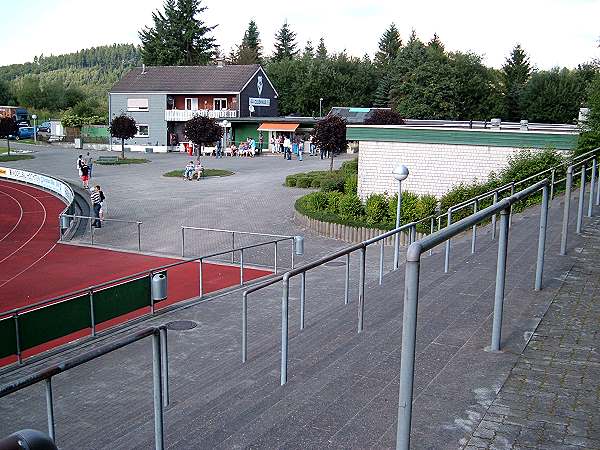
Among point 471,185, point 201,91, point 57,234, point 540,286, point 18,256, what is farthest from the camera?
point 201,91

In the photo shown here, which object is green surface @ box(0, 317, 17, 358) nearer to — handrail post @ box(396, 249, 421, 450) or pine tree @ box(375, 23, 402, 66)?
handrail post @ box(396, 249, 421, 450)

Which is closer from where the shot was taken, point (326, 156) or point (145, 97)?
point (326, 156)

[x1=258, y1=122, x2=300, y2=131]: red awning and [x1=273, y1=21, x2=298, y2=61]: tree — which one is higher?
[x1=273, y1=21, x2=298, y2=61]: tree

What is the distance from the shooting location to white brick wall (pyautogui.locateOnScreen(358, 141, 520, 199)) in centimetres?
2175

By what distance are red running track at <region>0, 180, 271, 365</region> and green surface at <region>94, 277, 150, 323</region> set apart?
45cm

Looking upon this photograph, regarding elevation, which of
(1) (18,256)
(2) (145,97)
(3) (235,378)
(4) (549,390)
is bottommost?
(1) (18,256)

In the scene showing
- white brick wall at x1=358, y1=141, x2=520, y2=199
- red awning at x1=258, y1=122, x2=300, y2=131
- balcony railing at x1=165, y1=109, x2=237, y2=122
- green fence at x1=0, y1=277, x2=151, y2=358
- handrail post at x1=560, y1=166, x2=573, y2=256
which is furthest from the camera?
balcony railing at x1=165, y1=109, x2=237, y2=122

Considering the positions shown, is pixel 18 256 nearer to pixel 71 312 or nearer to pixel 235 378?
pixel 71 312

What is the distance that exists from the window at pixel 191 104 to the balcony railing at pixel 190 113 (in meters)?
0.77

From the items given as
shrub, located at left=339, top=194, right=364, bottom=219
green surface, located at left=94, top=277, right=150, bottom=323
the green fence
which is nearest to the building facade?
shrub, located at left=339, top=194, right=364, bottom=219

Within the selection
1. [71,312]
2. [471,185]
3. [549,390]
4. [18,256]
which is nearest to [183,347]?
[71,312]

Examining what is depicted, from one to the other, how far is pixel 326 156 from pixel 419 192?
31.7 metres

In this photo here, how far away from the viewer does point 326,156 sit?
178ft

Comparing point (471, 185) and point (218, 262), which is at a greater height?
point (471, 185)
